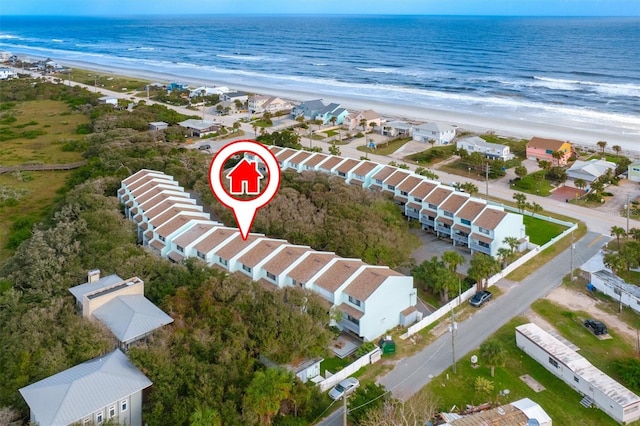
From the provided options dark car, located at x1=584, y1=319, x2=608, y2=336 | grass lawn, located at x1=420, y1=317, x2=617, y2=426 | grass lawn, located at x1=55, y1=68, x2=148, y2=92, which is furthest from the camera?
grass lawn, located at x1=55, y1=68, x2=148, y2=92

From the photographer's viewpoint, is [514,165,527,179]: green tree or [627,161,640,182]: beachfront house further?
[514,165,527,179]: green tree

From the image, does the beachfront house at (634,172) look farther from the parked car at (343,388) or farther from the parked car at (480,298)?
the parked car at (343,388)

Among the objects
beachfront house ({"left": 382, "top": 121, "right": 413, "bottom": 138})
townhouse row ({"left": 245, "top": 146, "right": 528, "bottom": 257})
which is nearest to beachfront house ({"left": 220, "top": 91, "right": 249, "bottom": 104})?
beachfront house ({"left": 382, "top": 121, "right": 413, "bottom": 138})

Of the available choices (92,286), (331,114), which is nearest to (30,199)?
(92,286)

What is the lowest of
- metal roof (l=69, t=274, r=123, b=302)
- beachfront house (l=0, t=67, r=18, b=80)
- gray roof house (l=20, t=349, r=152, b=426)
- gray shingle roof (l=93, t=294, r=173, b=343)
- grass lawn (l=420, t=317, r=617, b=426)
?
grass lawn (l=420, t=317, r=617, b=426)

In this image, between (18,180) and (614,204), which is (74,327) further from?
(614,204)

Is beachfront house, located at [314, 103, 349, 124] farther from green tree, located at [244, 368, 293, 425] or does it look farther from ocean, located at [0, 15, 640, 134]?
green tree, located at [244, 368, 293, 425]

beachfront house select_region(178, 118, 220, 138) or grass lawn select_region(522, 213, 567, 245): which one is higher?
beachfront house select_region(178, 118, 220, 138)
